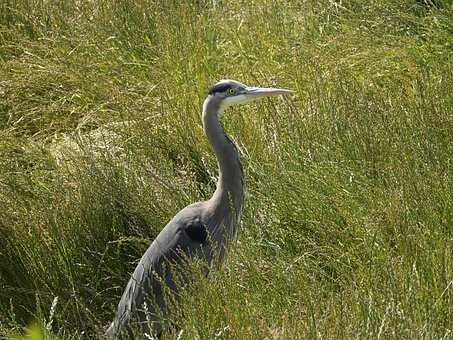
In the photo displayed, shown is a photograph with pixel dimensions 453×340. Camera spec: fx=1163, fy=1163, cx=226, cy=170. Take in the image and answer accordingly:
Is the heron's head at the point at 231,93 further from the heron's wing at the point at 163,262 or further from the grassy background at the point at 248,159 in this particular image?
the heron's wing at the point at 163,262

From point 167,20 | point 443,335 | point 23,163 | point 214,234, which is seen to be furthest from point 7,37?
point 443,335

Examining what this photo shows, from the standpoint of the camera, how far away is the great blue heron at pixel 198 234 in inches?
177

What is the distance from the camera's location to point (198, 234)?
469 cm

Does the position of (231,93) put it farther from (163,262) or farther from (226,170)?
(163,262)

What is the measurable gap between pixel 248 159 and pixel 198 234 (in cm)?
95

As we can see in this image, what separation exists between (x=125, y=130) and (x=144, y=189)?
2.86 ft

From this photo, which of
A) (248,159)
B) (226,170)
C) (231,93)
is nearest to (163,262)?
(226,170)

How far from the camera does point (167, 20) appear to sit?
7.21 meters

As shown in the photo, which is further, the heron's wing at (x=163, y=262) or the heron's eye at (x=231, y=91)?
the heron's eye at (x=231, y=91)

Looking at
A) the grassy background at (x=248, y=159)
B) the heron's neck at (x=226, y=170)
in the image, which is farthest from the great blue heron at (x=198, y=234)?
the grassy background at (x=248, y=159)

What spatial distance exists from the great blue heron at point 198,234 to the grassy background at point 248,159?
0.51 feet

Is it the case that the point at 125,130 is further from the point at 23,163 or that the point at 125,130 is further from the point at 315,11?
the point at 315,11

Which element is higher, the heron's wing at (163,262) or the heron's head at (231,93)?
the heron's head at (231,93)

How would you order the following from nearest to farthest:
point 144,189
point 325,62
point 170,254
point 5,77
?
point 170,254
point 144,189
point 325,62
point 5,77
